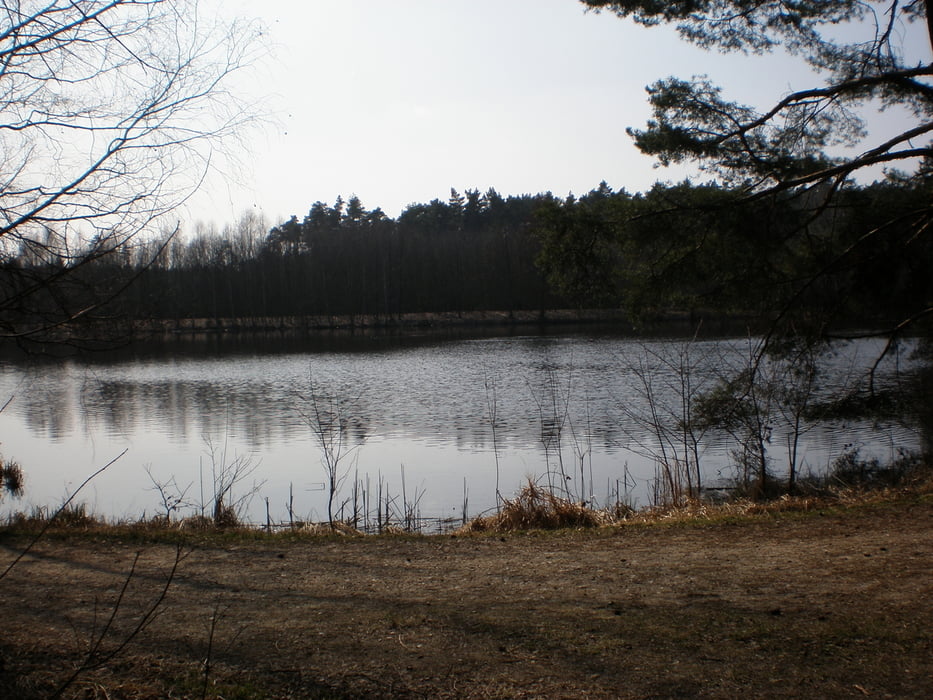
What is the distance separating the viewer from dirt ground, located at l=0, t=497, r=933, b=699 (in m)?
3.86

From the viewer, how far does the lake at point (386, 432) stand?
1210cm

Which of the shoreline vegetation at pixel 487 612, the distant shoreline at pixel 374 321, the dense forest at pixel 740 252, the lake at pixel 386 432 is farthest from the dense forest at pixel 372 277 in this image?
the shoreline vegetation at pixel 487 612

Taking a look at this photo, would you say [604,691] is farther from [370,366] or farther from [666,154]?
[370,366]

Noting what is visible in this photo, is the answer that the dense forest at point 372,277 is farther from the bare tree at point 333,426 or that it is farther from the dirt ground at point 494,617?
the dirt ground at point 494,617

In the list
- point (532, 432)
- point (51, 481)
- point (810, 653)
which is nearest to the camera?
point (810, 653)

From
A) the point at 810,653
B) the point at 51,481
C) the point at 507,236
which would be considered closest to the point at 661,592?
the point at 810,653

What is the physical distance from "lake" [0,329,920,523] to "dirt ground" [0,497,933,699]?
4.26 ft

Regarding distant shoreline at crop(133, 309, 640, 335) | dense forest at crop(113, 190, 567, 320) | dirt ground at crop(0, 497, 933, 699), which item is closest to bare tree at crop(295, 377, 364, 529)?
dirt ground at crop(0, 497, 933, 699)

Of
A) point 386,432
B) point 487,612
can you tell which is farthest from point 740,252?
point 386,432

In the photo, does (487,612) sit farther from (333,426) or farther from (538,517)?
(333,426)

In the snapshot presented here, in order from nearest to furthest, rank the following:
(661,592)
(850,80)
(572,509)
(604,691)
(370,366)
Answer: (604,691) → (661,592) → (572,509) → (850,80) → (370,366)

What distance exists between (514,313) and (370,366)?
3640 centimetres

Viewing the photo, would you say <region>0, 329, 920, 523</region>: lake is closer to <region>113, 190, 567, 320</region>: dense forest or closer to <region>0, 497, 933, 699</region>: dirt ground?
<region>0, 497, 933, 699</region>: dirt ground

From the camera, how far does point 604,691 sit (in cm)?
374
